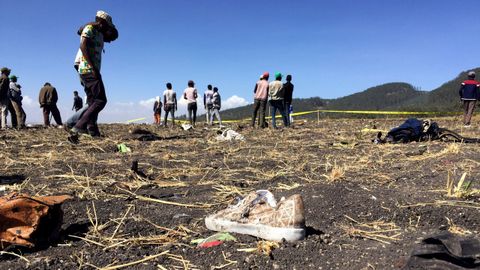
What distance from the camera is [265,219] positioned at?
2.15 meters

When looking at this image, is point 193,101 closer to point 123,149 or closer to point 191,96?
point 191,96

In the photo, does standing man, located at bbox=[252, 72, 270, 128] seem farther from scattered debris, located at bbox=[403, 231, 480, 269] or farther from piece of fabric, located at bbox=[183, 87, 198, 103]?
scattered debris, located at bbox=[403, 231, 480, 269]

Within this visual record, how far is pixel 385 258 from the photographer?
6.01ft

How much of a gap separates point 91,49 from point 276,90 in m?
6.24

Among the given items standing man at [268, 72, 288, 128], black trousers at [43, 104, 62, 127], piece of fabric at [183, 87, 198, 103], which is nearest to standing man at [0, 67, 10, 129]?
black trousers at [43, 104, 62, 127]

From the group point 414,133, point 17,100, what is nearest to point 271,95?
point 414,133

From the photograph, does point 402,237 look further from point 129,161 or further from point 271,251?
point 129,161

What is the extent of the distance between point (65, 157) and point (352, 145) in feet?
14.5

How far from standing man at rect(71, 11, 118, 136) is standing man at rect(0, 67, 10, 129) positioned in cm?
569

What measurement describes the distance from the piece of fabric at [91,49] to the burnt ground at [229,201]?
66.6 inches

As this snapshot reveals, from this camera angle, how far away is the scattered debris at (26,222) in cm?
197

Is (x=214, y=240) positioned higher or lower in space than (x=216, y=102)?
lower

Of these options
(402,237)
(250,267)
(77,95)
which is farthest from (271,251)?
(77,95)

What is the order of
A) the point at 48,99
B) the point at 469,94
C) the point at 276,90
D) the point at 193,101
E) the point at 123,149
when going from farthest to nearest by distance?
the point at 193,101 < the point at 48,99 < the point at 469,94 < the point at 276,90 < the point at 123,149
